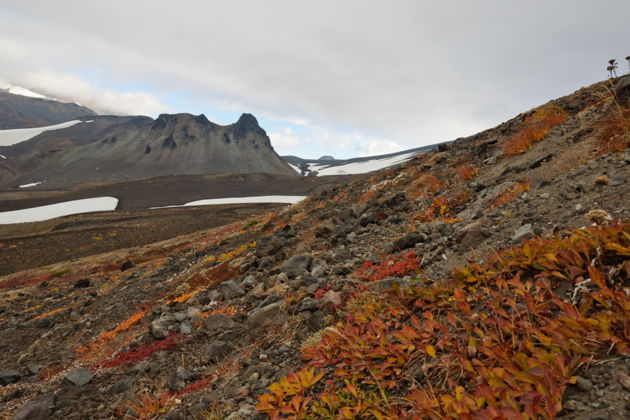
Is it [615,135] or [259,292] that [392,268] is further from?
[615,135]

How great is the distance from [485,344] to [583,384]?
760 millimetres

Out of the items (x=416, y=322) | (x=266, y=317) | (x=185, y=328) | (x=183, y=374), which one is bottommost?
(x=185, y=328)

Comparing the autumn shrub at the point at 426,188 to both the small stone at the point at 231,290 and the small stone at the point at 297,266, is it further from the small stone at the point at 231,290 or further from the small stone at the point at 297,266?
the small stone at the point at 231,290

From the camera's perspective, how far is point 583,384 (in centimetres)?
220

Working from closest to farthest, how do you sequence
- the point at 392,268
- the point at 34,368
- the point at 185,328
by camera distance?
1. the point at 392,268
2. the point at 185,328
3. the point at 34,368

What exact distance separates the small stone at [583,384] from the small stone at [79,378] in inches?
323

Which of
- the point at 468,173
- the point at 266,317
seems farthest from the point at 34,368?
the point at 468,173

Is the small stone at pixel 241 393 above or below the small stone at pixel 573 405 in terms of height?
below

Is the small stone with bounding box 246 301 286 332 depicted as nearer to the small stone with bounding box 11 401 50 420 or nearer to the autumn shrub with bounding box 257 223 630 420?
the autumn shrub with bounding box 257 223 630 420

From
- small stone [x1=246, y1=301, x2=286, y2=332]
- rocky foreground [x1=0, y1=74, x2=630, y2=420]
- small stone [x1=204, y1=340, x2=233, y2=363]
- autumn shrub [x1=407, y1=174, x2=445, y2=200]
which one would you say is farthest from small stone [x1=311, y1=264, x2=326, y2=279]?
autumn shrub [x1=407, y1=174, x2=445, y2=200]

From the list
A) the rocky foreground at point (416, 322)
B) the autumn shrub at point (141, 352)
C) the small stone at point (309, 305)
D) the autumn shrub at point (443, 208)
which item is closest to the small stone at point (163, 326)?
the rocky foreground at point (416, 322)

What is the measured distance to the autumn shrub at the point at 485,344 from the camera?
7.82 feet

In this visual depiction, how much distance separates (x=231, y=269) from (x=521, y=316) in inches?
392

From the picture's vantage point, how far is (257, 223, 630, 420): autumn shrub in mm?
2383
